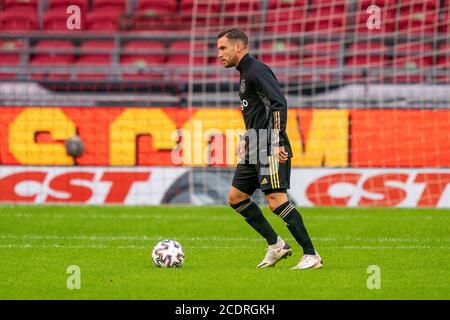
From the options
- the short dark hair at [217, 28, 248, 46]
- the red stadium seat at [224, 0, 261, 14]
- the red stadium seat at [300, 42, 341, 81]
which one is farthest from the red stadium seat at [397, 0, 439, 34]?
the short dark hair at [217, 28, 248, 46]

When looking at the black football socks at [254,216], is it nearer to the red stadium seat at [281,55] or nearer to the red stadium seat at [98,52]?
the red stadium seat at [281,55]

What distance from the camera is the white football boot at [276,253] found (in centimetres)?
889

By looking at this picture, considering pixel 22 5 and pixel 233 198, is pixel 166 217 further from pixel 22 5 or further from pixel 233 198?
pixel 22 5

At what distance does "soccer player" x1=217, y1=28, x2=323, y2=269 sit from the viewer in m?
8.54

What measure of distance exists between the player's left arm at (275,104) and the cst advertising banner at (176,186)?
6969 mm

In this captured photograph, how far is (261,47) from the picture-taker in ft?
63.8

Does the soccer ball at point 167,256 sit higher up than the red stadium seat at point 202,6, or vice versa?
the red stadium seat at point 202,6

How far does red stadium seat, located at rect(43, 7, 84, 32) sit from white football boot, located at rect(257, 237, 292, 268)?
12542mm

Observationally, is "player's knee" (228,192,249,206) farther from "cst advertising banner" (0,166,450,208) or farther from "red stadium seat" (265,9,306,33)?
"red stadium seat" (265,9,306,33)

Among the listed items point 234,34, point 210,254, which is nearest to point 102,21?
point 210,254

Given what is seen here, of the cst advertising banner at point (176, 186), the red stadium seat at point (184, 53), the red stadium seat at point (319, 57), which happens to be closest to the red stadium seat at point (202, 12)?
the red stadium seat at point (184, 53)

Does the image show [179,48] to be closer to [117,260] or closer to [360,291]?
[117,260]
